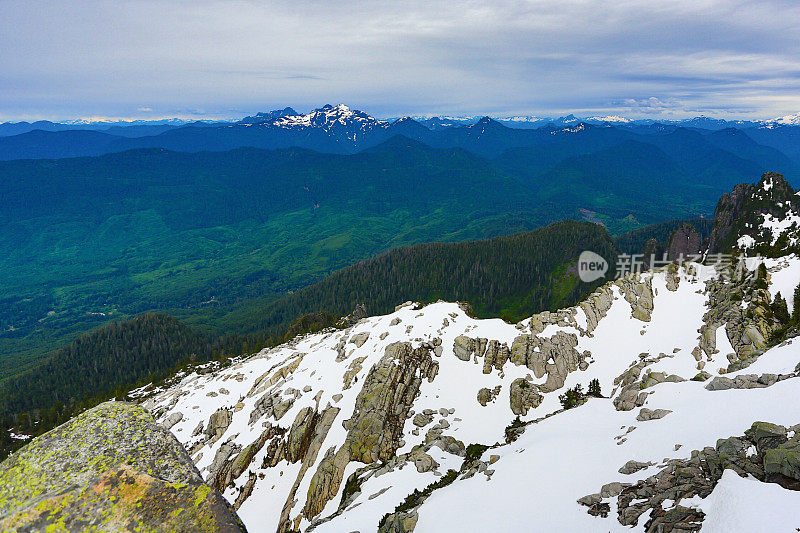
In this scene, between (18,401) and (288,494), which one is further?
(18,401)

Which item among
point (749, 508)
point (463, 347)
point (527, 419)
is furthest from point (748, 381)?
point (463, 347)

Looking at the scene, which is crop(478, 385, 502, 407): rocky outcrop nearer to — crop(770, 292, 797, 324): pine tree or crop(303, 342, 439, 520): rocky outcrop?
crop(303, 342, 439, 520): rocky outcrop

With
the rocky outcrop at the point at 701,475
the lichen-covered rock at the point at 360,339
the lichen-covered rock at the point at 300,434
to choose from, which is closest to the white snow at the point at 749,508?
the rocky outcrop at the point at 701,475

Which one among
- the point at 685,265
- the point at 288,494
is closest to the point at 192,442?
the point at 288,494

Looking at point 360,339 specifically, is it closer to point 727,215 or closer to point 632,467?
point 632,467

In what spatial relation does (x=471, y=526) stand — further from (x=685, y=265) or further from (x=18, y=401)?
(x=18, y=401)

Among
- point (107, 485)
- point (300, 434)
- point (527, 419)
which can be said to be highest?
point (107, 485)

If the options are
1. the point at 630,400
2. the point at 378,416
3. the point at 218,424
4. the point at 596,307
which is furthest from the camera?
the point at 596,307

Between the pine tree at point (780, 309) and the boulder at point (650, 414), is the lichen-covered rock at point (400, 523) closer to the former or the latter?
the boulder at point (650, 414)
